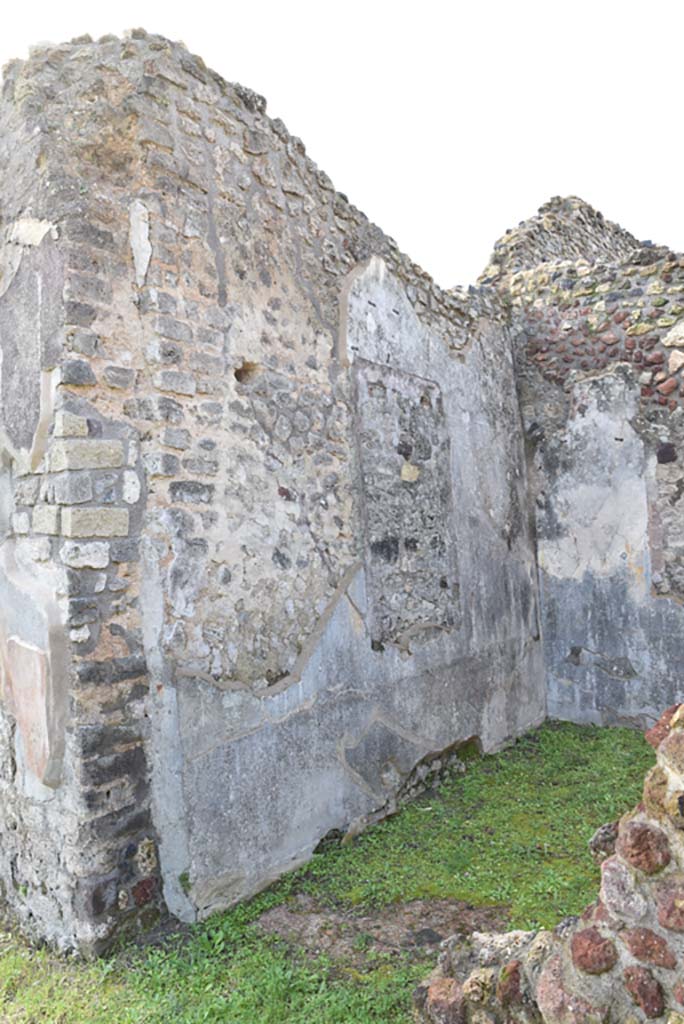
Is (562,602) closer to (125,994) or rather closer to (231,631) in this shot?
(231,631)

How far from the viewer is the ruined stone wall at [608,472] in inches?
196

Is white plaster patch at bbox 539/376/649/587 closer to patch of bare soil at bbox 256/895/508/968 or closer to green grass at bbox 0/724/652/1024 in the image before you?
green grass at bbox 0/724/652/1024

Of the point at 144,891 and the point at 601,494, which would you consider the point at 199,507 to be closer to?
the point at 144,891

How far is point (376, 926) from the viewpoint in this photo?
109 inches

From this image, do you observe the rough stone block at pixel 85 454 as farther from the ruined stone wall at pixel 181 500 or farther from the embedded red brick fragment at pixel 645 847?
the embedded red brick fragment at pixel 645 847

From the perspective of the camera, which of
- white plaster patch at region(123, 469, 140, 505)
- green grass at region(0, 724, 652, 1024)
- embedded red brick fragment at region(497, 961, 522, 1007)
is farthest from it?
white plaster patch at region(123, 469, 140, 505)

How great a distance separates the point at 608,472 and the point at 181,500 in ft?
11.3

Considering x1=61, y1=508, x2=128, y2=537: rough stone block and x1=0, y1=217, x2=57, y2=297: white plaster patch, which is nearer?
x1=61, y1=508, x2=128, y2=537: rough stone block

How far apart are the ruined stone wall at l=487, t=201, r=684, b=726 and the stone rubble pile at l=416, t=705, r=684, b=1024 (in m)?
3.53

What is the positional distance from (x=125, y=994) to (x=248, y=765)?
89 cm

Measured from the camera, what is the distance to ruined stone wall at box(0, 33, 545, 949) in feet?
8.64

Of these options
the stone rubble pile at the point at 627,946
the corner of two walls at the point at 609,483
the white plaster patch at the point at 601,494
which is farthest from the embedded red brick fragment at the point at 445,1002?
the white plaster patch at the point at 601,494

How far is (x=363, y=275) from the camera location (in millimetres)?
4020

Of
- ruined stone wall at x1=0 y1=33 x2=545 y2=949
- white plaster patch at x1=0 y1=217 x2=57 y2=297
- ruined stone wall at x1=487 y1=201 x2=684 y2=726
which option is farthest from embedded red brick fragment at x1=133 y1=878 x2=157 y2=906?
ruined stone wall at x1=487 y1=201 x2=684 y2=726
